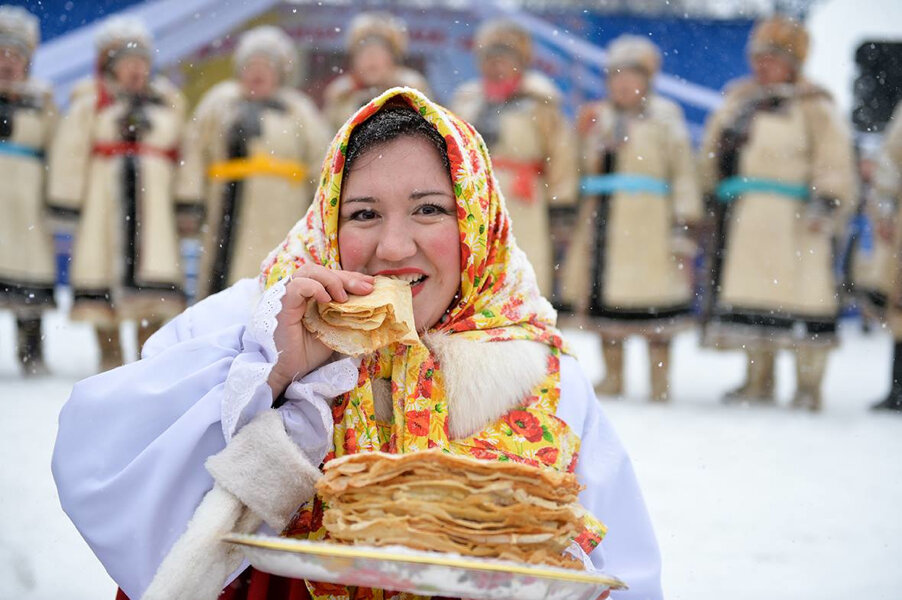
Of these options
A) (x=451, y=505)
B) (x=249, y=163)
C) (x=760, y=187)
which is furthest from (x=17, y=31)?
(x=451, y=505)

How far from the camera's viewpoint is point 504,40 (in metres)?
6.21

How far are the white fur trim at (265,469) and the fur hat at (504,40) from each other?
197 inches

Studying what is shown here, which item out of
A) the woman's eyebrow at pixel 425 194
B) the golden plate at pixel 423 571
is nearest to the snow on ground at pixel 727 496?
the woman's eyebrow at pixel 425 194

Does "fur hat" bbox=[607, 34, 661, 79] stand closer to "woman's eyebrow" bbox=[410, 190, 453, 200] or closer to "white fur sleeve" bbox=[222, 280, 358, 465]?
"woman's eyebrow" bbox=[410, 190, 453, 200]

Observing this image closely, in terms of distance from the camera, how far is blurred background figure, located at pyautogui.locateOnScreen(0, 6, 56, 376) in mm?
6102

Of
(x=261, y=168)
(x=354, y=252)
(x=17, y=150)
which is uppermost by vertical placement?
(x=17, y=150)

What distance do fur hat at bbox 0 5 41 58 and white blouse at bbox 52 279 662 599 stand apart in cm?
517

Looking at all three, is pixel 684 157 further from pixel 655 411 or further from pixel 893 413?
pixel 893 413

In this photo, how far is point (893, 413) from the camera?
6117 mm

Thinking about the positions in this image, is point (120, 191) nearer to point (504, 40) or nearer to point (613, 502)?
point (504, 40)

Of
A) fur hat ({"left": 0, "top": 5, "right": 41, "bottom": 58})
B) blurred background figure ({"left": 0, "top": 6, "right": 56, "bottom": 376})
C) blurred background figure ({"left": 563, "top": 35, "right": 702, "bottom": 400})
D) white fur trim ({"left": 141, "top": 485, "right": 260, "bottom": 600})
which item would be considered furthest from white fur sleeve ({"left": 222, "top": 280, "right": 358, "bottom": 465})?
fur hat ({"left": 0, "top": 5, "right": 41, "bottom": 58})

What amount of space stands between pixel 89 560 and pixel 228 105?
11.8 ft

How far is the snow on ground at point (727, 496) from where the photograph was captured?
311 centimetres

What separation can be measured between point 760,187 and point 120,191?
153 inches
